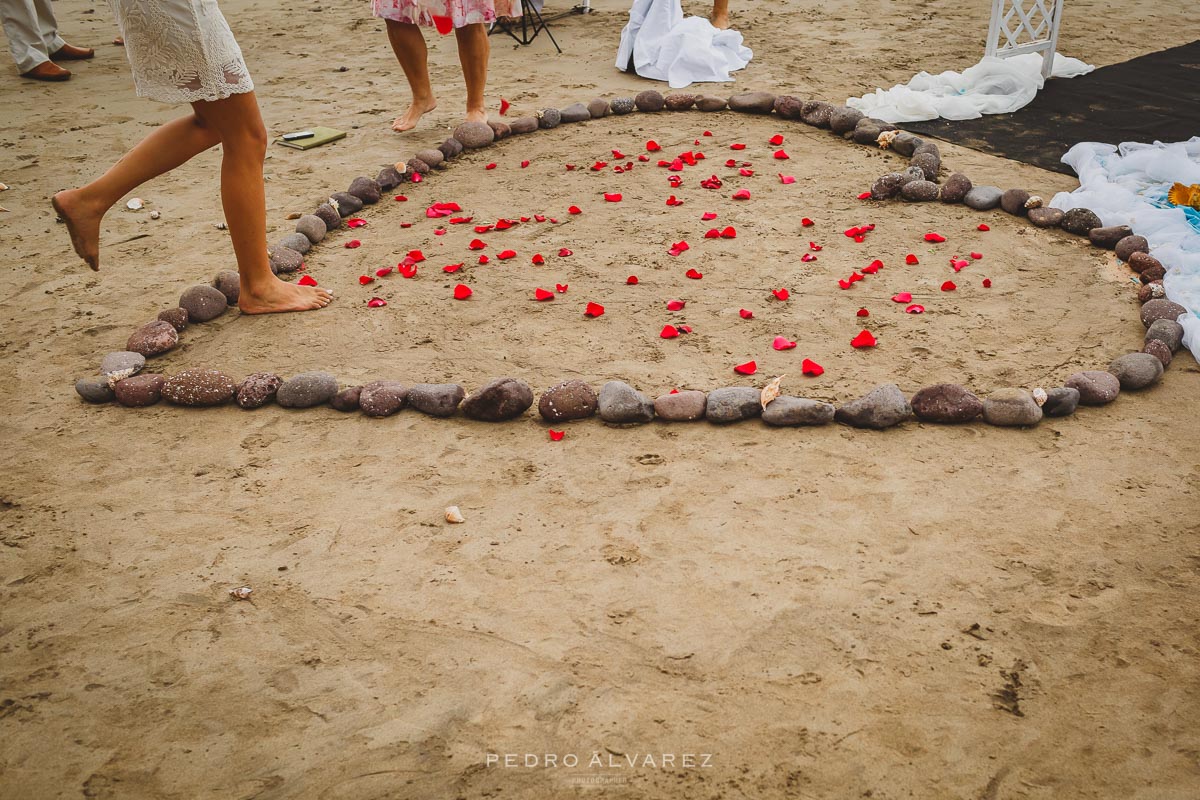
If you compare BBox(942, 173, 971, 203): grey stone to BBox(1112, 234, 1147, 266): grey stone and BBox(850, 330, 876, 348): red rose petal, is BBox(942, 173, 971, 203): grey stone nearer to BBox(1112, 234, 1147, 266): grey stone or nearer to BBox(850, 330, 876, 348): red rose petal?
BBox(1112, 234, 1147, 266): grey stone

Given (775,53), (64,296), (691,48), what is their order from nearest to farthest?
(64,296) < (691,48) < (775,53)

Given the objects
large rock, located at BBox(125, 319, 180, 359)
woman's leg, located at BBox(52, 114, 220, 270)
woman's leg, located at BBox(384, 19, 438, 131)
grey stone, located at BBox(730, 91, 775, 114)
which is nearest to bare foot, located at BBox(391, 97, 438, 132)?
woman's leg, located at BBox(384, 19, 438, 131)

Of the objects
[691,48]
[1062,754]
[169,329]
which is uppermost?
[691,48]

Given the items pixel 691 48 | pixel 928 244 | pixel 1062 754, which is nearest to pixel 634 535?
pixel 1062 754

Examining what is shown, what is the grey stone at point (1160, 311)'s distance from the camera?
326cm

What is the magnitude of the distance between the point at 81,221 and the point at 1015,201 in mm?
3815

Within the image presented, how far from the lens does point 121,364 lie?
3.16 metres

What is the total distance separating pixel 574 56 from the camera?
6746 mm

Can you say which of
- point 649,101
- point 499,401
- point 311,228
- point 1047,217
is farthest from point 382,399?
point 649,101

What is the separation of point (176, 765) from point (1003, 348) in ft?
9.13

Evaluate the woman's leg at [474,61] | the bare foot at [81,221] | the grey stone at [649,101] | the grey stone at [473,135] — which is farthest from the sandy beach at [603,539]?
the grey stone at [649,101]

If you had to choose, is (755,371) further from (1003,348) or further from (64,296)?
(64,296)

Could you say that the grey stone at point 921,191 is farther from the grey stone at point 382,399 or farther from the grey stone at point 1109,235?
the grey stone at point 382,399

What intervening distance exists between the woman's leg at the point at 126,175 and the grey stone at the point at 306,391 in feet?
2.97
